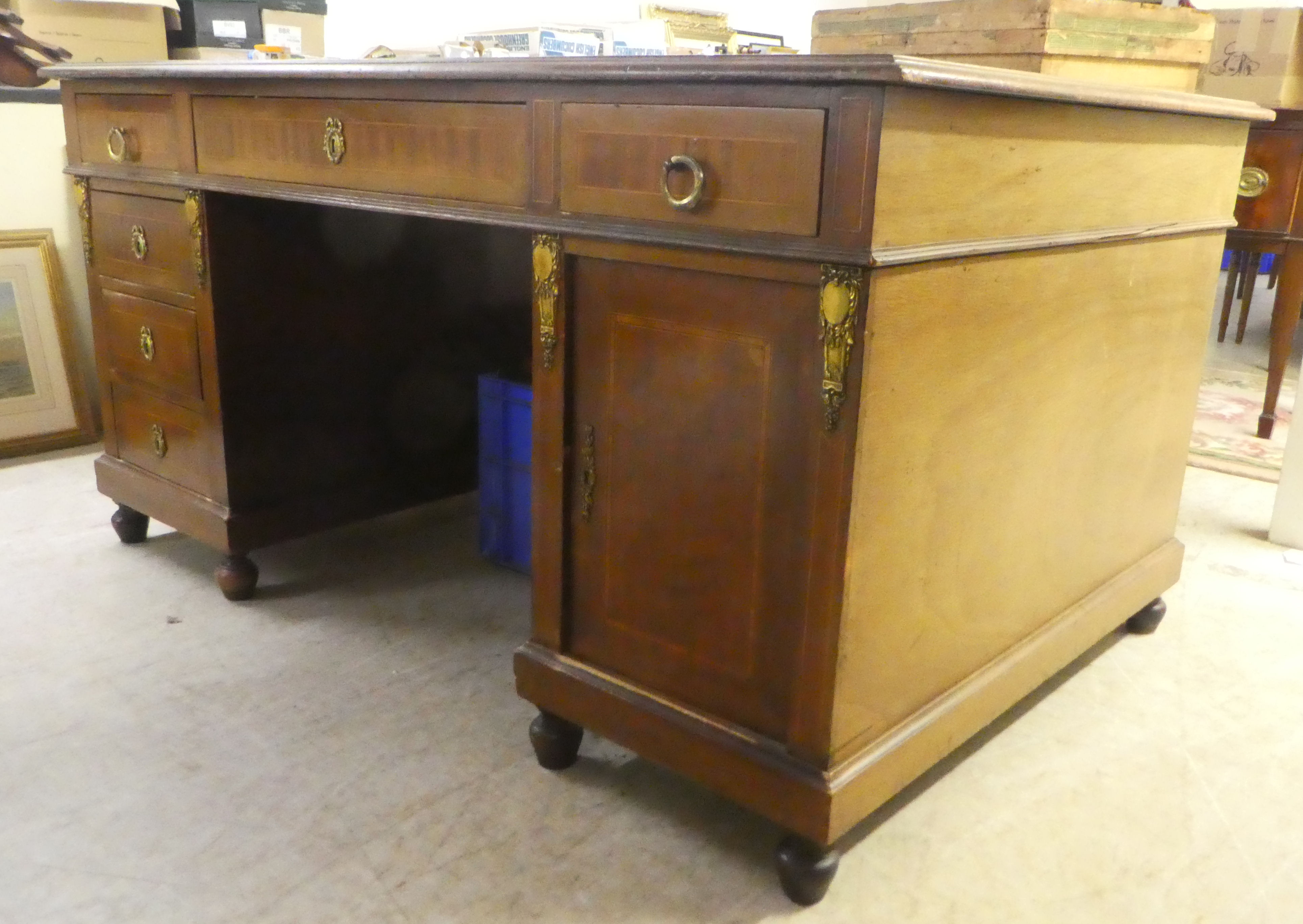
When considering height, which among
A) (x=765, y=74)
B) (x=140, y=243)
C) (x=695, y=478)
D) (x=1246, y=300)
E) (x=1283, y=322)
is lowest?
(x=1246, y=300)

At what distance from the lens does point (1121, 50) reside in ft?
4.55

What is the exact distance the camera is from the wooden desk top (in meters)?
0.92

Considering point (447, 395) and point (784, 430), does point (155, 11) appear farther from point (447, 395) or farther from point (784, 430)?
point (784, 430)

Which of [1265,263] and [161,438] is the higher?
[161,438]

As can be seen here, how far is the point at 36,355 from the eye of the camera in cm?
256

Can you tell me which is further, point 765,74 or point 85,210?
point 85,210

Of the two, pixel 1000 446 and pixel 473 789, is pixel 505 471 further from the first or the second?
pixel 1000 446

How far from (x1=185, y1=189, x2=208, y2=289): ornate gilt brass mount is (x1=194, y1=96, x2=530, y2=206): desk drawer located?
5 centimetres

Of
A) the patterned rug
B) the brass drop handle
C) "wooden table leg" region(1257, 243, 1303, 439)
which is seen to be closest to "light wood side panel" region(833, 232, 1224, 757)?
the brass drop handle

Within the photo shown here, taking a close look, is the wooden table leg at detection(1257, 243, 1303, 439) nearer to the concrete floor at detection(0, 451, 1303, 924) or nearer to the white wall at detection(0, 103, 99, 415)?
the concrete floor at detection(0, 451, 1303, 924)

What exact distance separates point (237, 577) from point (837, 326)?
48.7 inches

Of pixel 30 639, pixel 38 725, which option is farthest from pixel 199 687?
pixel 30 639

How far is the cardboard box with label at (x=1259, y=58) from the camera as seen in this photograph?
2951 mm

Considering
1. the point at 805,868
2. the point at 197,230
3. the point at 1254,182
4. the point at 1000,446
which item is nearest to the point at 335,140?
the point at 197,230
